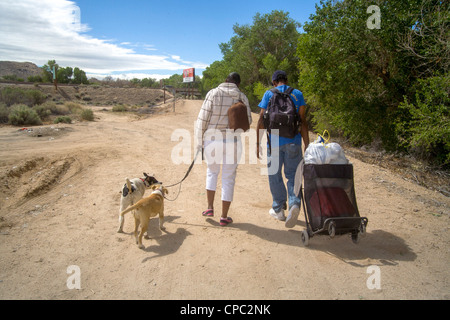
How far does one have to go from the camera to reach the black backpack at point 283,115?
13.2 ft

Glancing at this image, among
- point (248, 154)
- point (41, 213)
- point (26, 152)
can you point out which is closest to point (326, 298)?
point (41, 213)

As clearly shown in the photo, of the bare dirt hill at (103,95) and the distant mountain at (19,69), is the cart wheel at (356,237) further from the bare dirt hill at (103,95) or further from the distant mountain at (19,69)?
the distant mountain at (19,69)

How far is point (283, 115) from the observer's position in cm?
401

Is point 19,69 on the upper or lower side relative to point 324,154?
upper

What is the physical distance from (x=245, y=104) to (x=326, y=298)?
106 inches

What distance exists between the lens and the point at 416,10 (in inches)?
362

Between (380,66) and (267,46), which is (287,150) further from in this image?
(267,46)

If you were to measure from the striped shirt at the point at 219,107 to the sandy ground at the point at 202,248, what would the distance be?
1549 mm

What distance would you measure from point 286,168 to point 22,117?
15840 millimetres

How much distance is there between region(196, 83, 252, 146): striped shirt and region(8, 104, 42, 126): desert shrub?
14764mm

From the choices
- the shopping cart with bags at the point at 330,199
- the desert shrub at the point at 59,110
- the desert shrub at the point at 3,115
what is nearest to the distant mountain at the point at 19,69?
the desert shrub at the point at 59,110

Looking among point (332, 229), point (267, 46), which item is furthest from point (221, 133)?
point (267, 46)

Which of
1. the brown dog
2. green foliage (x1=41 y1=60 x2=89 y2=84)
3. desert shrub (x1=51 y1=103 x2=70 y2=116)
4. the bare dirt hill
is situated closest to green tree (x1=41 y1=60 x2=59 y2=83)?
green foliage (x1=41 y1=60 x2=89 y2=84)

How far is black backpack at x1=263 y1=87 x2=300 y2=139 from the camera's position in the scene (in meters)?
4.02
